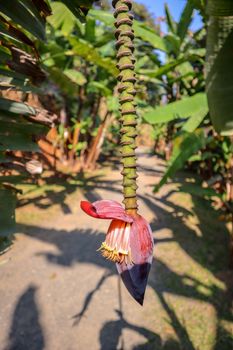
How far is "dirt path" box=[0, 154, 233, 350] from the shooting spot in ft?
6.83

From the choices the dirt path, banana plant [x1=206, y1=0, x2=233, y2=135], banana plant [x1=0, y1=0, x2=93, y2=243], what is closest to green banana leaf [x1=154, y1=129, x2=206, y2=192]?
the dirt path

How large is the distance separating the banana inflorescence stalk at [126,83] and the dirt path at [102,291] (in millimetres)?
1053

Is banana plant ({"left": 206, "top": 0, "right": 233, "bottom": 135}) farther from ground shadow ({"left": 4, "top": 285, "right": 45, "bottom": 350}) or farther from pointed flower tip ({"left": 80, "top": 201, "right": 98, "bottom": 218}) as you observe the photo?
ground shadow ({"left": 4, "top": 285, "right": 45, "bottom": 350})

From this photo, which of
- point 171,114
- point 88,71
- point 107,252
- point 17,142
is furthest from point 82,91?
point 107,252

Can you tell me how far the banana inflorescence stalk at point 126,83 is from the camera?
1.22 feet

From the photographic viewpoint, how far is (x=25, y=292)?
250cm

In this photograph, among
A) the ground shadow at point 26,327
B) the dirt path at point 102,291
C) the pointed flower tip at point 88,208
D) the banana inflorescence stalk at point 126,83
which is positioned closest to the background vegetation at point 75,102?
the banana inflorescence stalk at point 126,83

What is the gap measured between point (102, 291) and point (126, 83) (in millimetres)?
2474

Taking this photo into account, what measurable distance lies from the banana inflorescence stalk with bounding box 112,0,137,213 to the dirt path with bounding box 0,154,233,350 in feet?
3.46

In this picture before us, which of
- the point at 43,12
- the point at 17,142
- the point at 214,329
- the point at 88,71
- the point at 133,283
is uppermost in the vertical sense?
the point at 88,71

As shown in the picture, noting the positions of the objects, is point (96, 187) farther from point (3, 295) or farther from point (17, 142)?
point (17, 142)

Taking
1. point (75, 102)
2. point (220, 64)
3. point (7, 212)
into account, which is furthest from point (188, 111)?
point (75, 102)

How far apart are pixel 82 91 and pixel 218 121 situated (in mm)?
5459

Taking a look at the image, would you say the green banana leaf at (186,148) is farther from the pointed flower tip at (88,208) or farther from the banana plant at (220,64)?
the pointed flower tip at (88,208)
